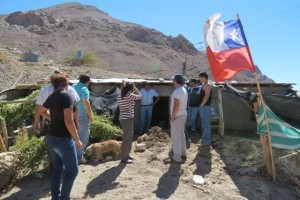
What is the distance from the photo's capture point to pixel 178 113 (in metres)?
6.88

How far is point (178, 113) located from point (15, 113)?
5615mm

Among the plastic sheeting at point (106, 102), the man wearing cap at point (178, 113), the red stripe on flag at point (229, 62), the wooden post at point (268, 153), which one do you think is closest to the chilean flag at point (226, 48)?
the red stripe on flag at point (229, 62)

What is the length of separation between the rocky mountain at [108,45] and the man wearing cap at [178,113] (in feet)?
132

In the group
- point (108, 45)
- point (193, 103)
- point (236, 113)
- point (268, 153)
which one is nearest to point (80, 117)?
point (268, 153)

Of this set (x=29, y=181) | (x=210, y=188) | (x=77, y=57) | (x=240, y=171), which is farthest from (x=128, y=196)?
(x=77, y=57)

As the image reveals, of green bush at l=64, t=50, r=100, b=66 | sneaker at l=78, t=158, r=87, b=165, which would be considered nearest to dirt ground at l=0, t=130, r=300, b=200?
sneaker at l=78, t=158, r=87, b=165

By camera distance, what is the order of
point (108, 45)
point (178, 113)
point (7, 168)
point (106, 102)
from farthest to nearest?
point (108, 45) < point (106, 102) < point (178, 113) < point (7, 168)

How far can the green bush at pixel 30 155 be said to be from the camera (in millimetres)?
6637

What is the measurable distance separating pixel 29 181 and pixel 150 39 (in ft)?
246

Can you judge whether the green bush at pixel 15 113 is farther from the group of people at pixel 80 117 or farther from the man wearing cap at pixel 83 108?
the man wearing cap at pixel 83 108

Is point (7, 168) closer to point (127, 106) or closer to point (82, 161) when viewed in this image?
point (82, 161)

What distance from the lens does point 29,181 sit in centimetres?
662

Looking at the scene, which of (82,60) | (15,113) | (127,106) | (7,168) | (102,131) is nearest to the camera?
(7,168)

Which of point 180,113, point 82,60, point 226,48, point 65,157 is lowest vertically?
point 65,157
